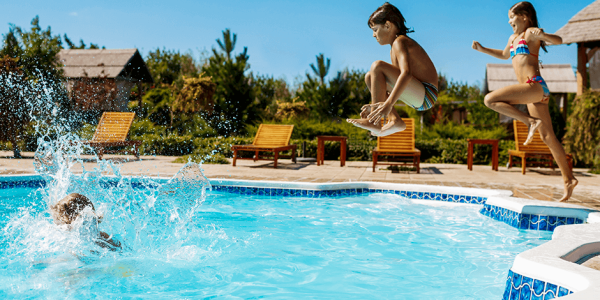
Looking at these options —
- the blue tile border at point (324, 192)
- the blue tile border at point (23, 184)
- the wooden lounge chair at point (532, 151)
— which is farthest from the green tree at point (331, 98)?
the blue tile border at point (23, 184)

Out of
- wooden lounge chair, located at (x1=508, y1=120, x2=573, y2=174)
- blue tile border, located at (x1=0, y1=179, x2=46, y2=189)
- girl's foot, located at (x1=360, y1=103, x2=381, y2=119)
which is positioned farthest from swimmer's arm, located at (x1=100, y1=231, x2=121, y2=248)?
wooden lounge chair, located at (x1=508, y1=120, x2=573, y2=174)

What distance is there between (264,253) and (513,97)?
2.88 meters

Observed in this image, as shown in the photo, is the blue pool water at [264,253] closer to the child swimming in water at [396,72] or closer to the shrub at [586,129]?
the child swimming in water at [396,72]

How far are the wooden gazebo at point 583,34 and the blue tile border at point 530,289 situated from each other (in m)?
11.2

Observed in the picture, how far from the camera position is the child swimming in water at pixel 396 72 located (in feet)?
10.7

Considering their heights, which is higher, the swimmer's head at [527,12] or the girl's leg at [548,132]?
the swimmer's head at [527,12]

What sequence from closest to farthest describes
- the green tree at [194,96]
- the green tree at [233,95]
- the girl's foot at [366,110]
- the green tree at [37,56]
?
1. the girl's foot at [366,110]
2. the green tree at [37,56]
3. the green tree at [194,96]
4. the green tree at [233,95]

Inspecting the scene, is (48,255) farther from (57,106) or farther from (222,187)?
(57,106)

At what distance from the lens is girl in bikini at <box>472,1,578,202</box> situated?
4270 mm

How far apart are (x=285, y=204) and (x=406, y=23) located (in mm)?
3421

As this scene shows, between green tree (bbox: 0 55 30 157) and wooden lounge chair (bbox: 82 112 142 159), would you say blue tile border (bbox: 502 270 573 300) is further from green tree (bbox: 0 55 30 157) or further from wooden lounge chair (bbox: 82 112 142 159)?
green tree (bbox: 0 55 30 157)

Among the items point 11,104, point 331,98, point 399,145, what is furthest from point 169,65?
point 399,145

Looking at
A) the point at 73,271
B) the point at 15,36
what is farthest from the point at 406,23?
the point at 15,36

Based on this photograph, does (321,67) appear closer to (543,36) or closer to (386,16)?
(543,36)
